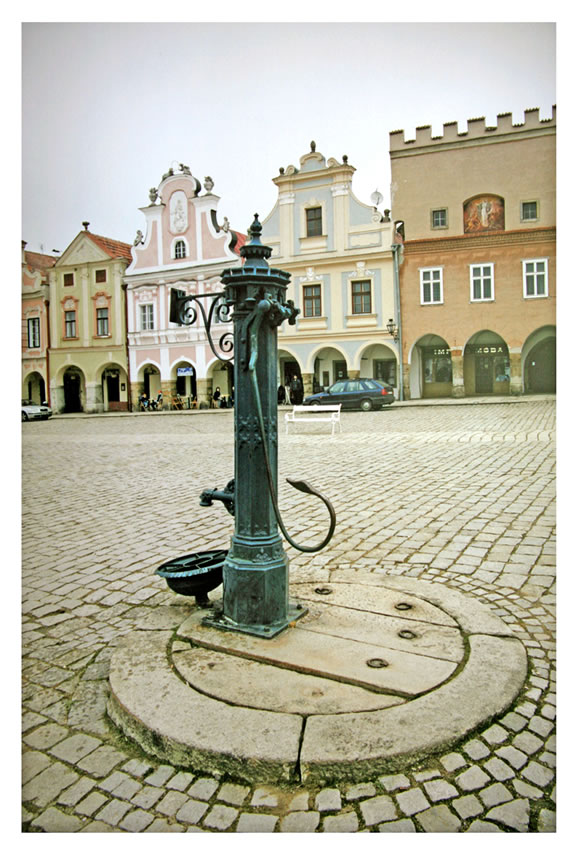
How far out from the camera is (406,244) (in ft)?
87.9

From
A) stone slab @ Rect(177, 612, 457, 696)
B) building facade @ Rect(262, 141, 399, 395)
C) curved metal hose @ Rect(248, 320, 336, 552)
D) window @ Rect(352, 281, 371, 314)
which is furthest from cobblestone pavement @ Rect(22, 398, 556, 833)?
window @ Rect(352, 281, 371, 314)

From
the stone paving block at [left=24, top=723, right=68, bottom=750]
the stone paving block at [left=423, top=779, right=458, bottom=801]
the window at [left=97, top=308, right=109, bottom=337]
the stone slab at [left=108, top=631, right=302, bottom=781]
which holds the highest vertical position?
the window at [left=97, top=308, right=109, bottom=337]

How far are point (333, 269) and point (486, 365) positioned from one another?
7694 mm

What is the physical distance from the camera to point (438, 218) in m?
26.1

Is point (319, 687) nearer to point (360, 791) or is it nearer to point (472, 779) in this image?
point (360, 791)

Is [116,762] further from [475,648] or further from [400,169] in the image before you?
[400,169]

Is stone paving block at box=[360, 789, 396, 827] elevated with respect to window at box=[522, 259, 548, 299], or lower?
lower

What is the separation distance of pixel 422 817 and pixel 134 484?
683cm

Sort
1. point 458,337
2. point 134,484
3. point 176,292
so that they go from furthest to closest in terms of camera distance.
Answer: point 458,337, point 134,484, point 176,292

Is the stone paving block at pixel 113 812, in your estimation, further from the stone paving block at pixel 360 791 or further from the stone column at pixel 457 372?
the stone column at pixel 457 372

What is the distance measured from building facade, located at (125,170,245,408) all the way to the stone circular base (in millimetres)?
23027

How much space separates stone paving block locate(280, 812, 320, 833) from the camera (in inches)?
71.6

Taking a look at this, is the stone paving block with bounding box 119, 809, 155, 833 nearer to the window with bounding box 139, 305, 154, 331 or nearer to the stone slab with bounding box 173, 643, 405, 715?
Result: the stone slab with bounding box 173, 643, 405, 715

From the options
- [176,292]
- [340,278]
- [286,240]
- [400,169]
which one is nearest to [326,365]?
[340,278]
